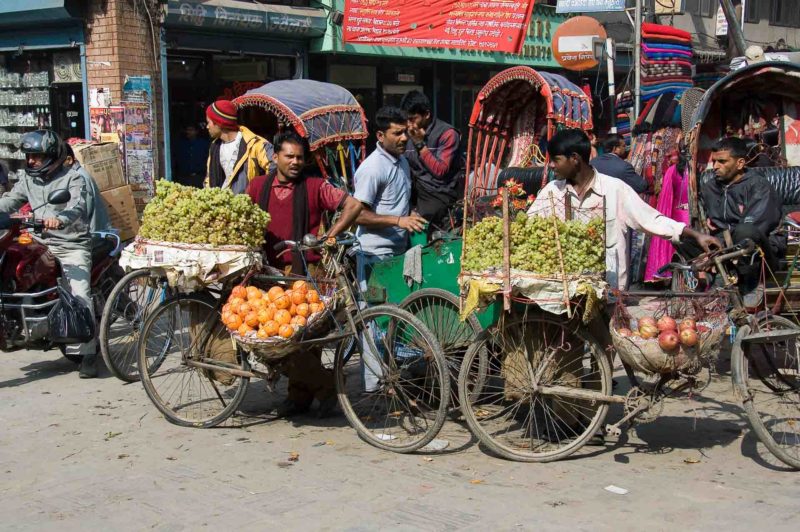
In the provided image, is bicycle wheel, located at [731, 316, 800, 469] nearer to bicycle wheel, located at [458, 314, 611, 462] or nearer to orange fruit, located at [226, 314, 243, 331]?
bicycle wheel, located at [458, 314, 611, 462]

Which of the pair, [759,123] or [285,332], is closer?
[285,332]

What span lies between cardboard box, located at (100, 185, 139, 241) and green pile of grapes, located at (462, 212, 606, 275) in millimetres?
5249

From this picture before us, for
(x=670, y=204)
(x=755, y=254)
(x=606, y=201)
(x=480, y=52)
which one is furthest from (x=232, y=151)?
(x=480, y=52)

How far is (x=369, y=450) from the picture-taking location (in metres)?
5.41

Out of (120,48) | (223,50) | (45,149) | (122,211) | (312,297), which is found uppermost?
A: (223,50)

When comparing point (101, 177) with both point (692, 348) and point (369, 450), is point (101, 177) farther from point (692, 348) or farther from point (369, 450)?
point (692, 348)

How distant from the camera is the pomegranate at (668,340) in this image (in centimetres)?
482

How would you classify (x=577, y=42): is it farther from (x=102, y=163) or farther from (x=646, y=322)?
(x=646, y=322)

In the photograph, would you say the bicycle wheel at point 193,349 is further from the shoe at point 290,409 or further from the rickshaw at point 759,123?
the rickshaw at point 759,123

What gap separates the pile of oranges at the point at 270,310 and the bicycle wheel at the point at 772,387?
2.36m

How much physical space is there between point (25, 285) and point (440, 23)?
9826mm

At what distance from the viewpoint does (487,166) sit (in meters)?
10.2

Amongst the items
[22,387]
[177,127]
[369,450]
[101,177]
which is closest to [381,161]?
Result: [369,450]

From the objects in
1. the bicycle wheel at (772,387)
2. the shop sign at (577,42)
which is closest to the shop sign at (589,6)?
the shop sign at (577,42)
